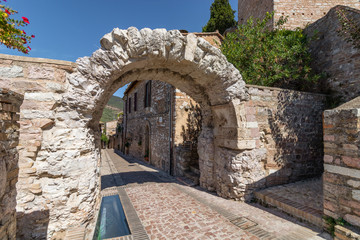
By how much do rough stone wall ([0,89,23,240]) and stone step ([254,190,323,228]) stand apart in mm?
4652

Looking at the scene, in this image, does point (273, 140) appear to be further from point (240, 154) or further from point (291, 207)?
point (291, 207)

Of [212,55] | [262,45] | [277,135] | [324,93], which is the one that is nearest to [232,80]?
[212,55]

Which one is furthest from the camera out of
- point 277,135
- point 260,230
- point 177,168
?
point 177,168

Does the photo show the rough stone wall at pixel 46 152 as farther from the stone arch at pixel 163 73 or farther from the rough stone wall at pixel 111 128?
the rough stone wall at pixel 111 128

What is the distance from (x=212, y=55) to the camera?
4.37 m

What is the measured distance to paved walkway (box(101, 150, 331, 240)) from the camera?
3.45 m

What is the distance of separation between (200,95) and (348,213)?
400 centimetres

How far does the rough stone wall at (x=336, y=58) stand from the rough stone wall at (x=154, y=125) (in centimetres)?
587

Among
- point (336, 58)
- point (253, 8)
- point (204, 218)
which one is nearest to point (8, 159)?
point (204, 218)

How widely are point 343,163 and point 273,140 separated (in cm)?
219

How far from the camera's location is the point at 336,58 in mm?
6266

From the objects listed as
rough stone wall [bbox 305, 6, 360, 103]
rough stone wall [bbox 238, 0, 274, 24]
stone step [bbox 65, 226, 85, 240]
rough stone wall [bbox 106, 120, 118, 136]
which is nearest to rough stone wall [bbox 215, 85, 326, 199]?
rough stone wall [bbox 305, 6, 360, 103]

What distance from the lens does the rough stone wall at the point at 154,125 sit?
902cm

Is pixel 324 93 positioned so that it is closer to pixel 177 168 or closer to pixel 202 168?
pixel 202 168
